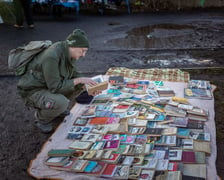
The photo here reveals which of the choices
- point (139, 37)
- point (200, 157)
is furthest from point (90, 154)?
point (139, 37)

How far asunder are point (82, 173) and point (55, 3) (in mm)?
8306

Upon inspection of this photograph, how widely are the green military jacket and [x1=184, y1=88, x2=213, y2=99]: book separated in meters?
1.72

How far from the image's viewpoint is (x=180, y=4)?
37.9 feet

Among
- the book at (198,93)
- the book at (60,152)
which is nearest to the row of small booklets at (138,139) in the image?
the book at (60,152)

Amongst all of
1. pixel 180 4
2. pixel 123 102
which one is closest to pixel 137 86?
pixel 123 102

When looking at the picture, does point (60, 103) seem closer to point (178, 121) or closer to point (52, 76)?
point (52, 76)

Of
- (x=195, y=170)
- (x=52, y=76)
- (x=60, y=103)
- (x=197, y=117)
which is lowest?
(x=195, y=170)

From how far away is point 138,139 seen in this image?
2.82 meters

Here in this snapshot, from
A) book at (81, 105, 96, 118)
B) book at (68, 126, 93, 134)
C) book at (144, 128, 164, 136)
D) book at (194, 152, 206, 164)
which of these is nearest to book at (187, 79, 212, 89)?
book at (144, 128, 164, 136)

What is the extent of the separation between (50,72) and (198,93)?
213 centimetres

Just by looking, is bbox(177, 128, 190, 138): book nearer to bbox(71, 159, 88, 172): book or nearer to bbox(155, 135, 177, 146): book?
bbox(155, 135, 177, 146): book

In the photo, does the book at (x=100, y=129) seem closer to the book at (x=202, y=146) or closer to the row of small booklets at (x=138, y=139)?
the row of small booklets at (x=138, y=139)

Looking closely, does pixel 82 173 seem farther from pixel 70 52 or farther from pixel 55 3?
pixel 55 3

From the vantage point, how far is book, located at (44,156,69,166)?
2484 millimetres
